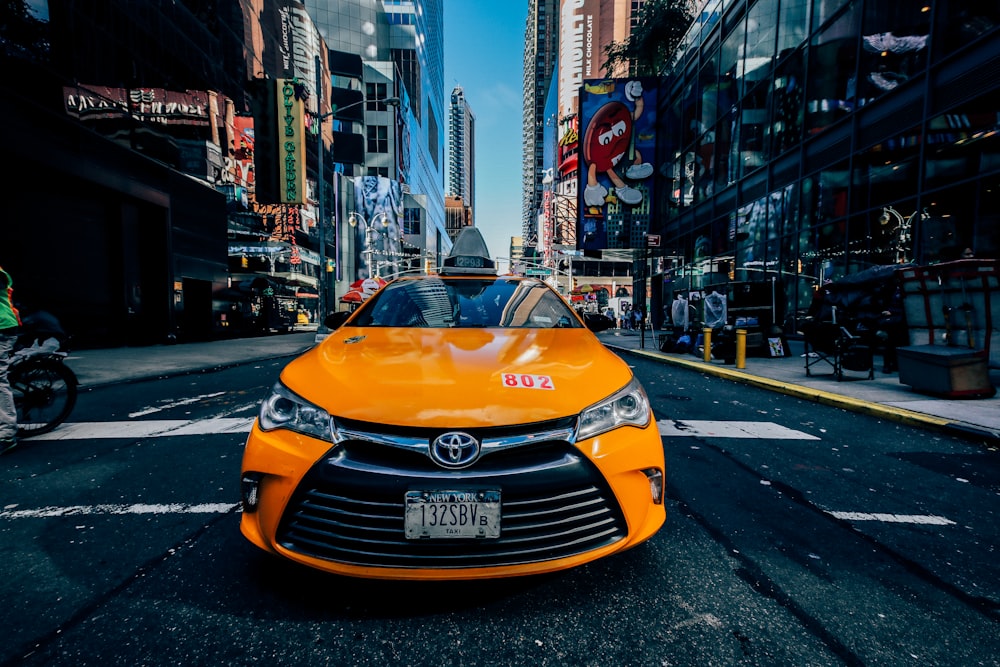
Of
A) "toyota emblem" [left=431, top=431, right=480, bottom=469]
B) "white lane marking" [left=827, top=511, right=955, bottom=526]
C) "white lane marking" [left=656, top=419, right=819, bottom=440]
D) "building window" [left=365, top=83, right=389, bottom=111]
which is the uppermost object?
"building window" [left=365, top=83, right=389, bottom=111]

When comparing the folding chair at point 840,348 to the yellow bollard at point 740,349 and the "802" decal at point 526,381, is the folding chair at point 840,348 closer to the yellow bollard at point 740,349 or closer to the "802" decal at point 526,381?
the yellow bollard at point 740,349

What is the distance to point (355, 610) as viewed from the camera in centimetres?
192

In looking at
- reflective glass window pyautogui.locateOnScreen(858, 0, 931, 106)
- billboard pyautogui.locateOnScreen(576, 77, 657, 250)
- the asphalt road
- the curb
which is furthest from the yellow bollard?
billboard pyautogui.locateOnScreen(576, 77, 657, 250)

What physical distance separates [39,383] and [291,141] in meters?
28.4

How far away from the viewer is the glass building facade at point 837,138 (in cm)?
987

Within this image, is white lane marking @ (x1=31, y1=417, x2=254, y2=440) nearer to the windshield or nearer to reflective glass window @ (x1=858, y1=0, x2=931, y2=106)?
the windshield

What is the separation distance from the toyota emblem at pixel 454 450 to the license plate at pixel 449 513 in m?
0.11

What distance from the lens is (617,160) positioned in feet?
101

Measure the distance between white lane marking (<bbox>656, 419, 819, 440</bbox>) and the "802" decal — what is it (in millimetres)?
3080

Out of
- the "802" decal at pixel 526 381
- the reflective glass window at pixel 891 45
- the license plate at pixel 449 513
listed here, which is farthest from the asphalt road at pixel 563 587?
the reflective glass window at pixel 891 45

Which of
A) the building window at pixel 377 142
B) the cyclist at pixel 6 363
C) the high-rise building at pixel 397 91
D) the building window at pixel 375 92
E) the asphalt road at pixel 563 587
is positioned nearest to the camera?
the asphalt road at pixel 563 587

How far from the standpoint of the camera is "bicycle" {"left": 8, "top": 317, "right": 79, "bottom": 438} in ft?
15.3

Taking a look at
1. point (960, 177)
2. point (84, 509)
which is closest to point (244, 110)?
point (84, 509)

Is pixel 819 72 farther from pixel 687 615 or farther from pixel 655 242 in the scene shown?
pixel 687 615
